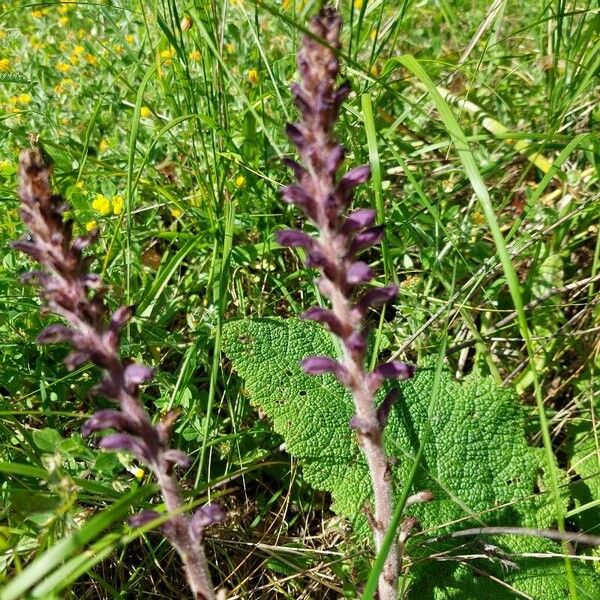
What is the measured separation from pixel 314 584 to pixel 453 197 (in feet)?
8.41

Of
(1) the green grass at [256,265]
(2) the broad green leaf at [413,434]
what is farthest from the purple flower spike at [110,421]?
(2) the broad green leaf at [413,434]

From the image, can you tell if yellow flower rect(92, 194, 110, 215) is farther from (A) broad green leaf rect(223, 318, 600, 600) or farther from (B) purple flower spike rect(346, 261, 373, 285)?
(B) purple flower spike rect(346, 261, 373, 285)

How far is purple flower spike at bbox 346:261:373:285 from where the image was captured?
191 cm

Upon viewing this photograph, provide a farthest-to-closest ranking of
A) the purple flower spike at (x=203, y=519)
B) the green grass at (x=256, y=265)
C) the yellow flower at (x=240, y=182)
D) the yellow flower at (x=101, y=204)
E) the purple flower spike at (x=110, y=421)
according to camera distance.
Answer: the yellow flower at (x=240, y=182)
the yellow flower at (x=101, y=204)
the green grass at (x=256, y=265)
the purple flower spike at (x=203, y=519)
the purple flower spike at (x=110, y=421)

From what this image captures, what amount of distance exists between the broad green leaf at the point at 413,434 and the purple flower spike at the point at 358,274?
1294 mm

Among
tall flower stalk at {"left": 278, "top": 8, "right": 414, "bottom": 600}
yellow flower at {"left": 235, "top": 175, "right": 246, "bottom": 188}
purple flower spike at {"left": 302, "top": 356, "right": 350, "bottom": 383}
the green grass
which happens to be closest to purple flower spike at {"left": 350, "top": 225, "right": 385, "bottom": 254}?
tall flower stalk at {"left": 278, "top": 8, "right": 414, "bottom": 600}

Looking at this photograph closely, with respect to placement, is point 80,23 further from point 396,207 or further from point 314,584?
point 314,584

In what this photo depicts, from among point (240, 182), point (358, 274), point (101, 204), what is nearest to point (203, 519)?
point (358, 274)

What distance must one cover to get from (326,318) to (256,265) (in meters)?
2.21

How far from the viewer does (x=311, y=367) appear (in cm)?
211

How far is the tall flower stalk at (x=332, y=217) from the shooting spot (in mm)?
1877

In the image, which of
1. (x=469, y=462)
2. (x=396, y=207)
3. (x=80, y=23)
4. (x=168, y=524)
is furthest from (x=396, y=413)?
(x=80, y=23)

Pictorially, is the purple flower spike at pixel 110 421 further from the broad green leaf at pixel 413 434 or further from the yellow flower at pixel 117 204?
the yellow flower at pixel 117 204

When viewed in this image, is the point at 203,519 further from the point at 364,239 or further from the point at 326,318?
the point at 364,239
